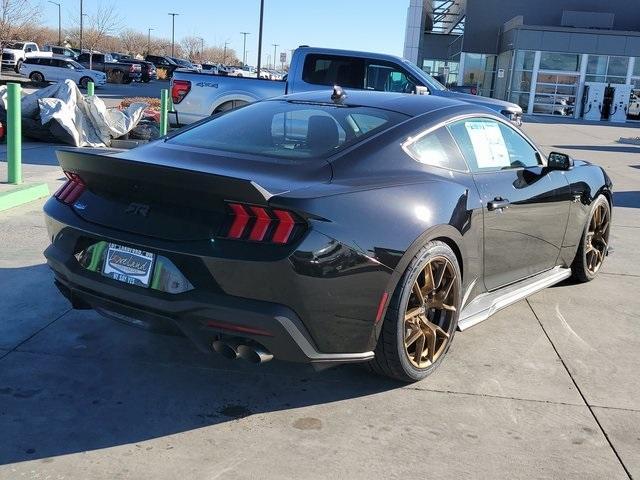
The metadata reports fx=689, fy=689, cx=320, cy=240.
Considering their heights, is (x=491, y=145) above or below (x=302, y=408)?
above

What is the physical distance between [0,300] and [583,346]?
154 inches

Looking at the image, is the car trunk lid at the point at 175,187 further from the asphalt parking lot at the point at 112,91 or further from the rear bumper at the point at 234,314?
the asphalt parking lot at the point at 112,91

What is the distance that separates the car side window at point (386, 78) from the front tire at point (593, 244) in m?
5.75

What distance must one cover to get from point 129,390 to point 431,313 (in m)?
1.70

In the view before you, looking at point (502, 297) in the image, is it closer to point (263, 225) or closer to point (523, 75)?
point (263, 225)

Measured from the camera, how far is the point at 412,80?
36.8 feet

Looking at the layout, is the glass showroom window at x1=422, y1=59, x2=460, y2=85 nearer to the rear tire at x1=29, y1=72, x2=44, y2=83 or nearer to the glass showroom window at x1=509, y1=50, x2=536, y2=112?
the glass showroom window at x1=509, y1=50, x2=536, y2=112

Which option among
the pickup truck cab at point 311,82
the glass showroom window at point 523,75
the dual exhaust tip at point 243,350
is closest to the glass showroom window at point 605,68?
the glass showroom window at point 523,75

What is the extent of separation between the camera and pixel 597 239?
6.04 metres

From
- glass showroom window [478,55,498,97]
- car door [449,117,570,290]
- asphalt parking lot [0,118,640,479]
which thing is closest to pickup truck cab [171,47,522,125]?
car door [449,117,570,290]

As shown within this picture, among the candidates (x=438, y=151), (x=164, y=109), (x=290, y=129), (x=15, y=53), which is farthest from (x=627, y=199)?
(x=15, y=53)

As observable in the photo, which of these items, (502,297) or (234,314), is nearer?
(234,314)

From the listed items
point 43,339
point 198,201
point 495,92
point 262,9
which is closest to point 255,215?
point 198,201

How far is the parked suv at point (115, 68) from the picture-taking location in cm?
5062
